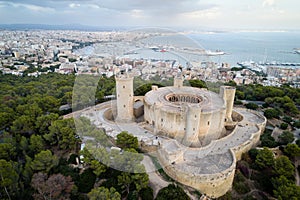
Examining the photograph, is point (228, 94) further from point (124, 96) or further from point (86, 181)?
point (86, 181)

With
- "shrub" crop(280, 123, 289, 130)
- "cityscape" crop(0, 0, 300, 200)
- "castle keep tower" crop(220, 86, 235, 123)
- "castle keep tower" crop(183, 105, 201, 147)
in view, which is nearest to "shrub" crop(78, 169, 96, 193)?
"cityscape" crop(0, 0, 300, 200)

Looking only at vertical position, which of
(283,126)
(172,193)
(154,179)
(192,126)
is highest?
(192,126)

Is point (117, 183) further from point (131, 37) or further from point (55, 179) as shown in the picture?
point (131, 37)

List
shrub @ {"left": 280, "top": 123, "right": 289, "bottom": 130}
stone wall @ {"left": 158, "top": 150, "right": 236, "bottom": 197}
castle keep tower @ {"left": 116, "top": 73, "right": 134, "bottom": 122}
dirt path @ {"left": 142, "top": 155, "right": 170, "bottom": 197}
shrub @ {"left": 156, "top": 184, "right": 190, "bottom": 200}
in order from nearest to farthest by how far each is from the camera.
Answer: shrub @ {"left": 156, "top": 184, "right": 190, "bottom": 200}, stone wall @ {"left": 158, "top": 150, "right": 236, "bottom": 197}, dirt path @ {"left": 142, "top": 155, "right": 170, "bottom": 197}, castle keep tower @ {"left": 116, "top": 73, "right": 134, "bottom": 122}, shrub @ {"left": 280, "top": 123, "right": 289, "bottom": 130}

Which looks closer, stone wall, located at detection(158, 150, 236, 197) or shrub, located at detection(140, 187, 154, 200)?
shrub, located at detection(140, 187, 154, 200)

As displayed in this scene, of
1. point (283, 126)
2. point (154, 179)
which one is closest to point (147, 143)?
point (154, 179)

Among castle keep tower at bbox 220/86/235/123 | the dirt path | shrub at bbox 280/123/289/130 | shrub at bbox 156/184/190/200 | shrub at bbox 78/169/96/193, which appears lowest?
shrub at bbox 78/169/96/193

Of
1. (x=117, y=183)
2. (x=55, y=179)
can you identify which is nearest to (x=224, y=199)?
(x=117, y=183)

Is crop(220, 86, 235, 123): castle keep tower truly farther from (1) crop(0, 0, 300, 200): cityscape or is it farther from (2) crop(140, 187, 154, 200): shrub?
(2) crop(140, 187, 154, 200): shrub
